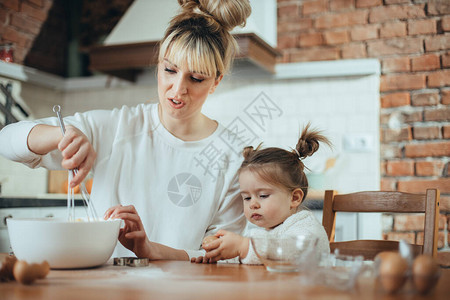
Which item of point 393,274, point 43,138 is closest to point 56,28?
point 43,138

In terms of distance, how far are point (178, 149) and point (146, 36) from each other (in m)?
1.71

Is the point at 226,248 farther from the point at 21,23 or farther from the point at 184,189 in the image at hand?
the point at 21,23

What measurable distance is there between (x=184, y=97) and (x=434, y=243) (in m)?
0.82

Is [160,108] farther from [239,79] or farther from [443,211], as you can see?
[443,211]

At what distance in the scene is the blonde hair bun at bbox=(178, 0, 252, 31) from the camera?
1602 millimetres

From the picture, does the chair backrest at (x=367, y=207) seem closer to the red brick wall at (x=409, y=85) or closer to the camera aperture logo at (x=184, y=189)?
the camera aperture logo at (x=184, y=189)

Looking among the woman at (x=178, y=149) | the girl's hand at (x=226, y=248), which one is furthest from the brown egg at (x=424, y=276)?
the woman at (x=178, y=149)

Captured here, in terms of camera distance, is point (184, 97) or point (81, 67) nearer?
point (184, 97)

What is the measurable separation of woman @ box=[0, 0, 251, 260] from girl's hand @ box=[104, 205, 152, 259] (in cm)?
31

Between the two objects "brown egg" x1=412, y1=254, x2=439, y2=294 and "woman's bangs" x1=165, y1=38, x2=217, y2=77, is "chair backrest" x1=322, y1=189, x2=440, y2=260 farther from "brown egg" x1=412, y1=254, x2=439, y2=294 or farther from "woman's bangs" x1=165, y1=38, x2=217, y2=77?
"brown egg" x1=412, y1=254, x2=439, y2=294

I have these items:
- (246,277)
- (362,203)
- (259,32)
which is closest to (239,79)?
(259,32)

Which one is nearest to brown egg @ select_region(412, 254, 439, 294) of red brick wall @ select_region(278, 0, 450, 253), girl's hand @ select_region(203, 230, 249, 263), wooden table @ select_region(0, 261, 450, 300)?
wooden table @ select_region(0, 261, 450, 300)

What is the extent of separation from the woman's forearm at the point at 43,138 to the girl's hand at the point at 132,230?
264mm

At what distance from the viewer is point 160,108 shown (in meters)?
1.70
